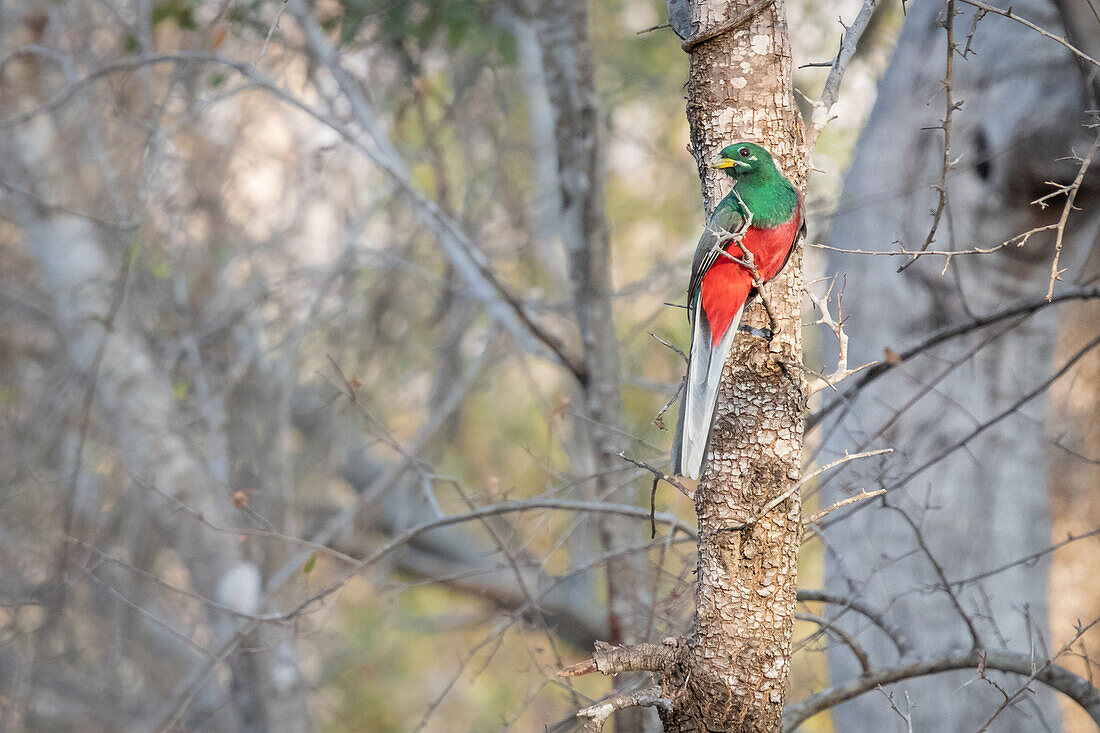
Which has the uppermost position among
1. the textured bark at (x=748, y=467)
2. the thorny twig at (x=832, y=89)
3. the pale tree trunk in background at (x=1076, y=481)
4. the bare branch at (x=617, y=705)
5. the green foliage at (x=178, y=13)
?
the green foliage at (x=178, y=13)

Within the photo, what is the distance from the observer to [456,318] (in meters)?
6.23

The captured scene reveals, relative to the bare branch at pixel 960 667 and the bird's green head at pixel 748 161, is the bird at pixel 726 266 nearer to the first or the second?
the bird's green head at pixel 748 161

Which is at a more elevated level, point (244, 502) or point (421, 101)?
point (421, 101)

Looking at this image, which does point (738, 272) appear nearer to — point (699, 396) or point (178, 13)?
point (699, 396)

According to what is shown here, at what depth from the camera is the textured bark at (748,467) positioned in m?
1.44

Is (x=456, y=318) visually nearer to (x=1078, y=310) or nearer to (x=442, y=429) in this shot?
(x=442, y=429)

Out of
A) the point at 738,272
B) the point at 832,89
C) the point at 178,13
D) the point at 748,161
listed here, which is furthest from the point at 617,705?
the point at 178,13

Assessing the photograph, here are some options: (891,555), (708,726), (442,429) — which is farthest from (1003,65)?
(442,429)

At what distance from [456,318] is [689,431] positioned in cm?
498

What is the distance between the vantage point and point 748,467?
4.81 ft

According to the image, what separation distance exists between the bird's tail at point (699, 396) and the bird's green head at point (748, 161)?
24 cm

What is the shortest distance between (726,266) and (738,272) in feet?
0.08

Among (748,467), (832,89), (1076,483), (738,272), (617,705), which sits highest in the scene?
(1076,483)

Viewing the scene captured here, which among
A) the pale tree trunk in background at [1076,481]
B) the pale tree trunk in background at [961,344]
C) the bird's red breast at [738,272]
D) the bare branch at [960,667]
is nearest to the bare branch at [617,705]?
the bird's red breast at [738,272]
